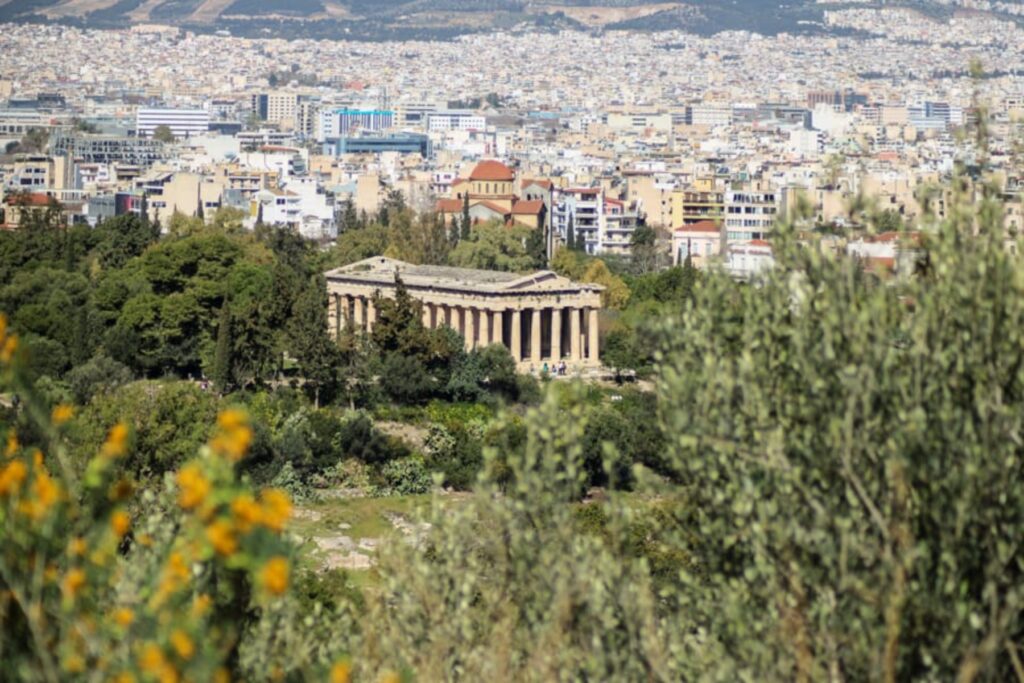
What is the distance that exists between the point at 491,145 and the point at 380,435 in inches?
4365

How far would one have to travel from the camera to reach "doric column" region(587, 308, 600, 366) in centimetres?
4250

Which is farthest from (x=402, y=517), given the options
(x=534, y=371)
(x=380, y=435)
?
(x=534, y=371)

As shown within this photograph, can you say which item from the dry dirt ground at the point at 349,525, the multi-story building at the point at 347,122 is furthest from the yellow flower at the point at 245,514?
the multi-story building at the point at 347,122

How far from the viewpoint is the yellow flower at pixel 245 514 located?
6.00 meters

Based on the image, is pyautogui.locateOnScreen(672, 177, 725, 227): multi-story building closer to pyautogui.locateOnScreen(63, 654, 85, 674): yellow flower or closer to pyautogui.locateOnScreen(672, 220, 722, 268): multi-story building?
pyautogui.locateOnScreen(672, 220, 722, 268): multi-story building

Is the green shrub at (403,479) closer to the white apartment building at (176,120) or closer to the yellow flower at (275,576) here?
the yellow flower at (275,576)

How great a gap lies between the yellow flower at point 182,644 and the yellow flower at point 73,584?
51cm

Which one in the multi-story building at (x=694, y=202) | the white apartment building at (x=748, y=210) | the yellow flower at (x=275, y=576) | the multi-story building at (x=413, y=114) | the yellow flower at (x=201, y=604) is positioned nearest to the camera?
the yellow flower at (x=275, y=576)

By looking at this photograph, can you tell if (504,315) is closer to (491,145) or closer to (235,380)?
(235,380)

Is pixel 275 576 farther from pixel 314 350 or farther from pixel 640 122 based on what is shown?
pixel 640 122

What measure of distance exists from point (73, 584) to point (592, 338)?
3626 cm

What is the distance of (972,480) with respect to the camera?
8109 mm

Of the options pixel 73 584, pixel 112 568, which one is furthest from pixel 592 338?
pixel 73 584

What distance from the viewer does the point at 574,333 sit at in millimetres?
43031
